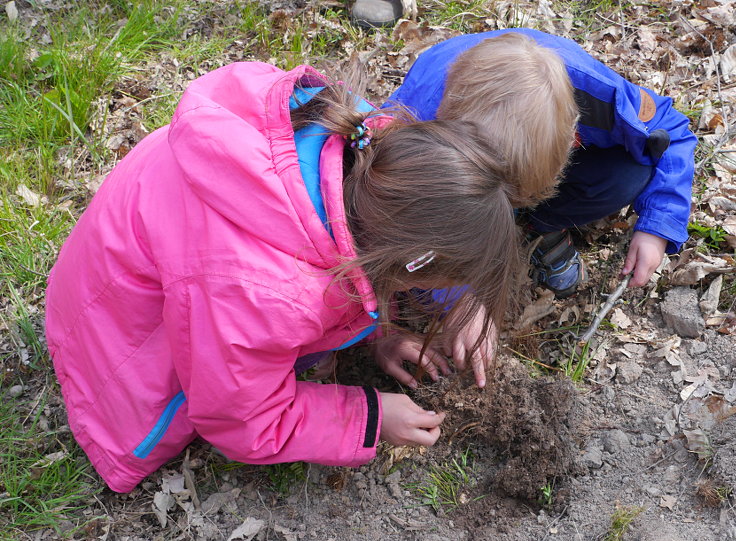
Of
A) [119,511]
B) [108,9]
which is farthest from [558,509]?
[108,9]

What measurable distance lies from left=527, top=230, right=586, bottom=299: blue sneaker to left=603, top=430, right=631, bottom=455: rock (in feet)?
2.16

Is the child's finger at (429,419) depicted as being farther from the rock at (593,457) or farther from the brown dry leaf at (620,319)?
the brown dry leaf at (620,319)

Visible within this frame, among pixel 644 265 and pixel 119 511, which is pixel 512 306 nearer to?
pixel 644 265

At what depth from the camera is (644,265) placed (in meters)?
2.53

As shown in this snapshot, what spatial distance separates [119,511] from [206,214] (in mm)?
1150

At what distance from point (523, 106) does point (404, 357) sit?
1064 mm

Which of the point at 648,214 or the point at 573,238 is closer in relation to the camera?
the point at 648,214

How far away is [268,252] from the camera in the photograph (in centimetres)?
168

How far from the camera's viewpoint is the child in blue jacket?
1.93 metres

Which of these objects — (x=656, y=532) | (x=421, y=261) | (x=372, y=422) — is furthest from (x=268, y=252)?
(x=656, y=532)

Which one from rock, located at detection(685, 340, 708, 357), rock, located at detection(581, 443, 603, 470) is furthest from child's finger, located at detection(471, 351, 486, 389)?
rock, located at detection(685, 340, 708, 357)

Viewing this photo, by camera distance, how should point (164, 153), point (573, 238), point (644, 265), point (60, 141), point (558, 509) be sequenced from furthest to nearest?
1. point (60, 141)
2. point (573, 238)
3. point (644, 265)
4. point (558, 509)
5. point (164, 153)

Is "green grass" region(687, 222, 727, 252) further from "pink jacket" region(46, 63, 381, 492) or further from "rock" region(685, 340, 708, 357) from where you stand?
Answer: "pink jacket" region(46, 63, 381, 492)

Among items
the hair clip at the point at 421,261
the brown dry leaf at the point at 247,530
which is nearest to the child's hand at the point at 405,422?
the brown dry leaf at the point at 247,530
